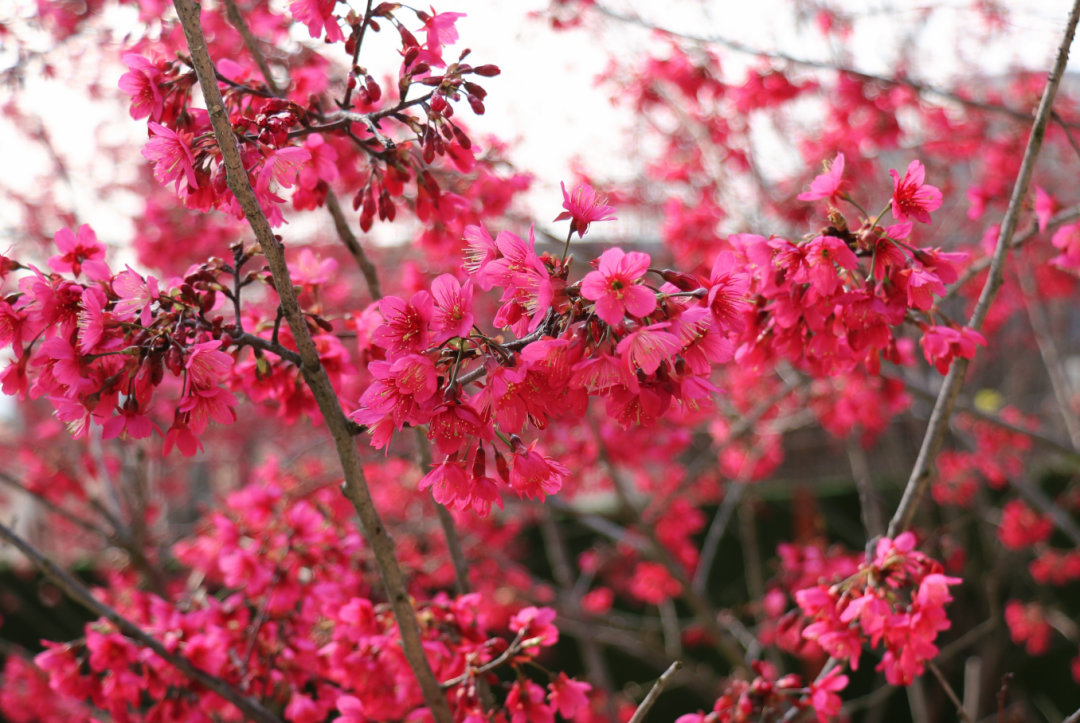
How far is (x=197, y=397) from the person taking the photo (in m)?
1.29

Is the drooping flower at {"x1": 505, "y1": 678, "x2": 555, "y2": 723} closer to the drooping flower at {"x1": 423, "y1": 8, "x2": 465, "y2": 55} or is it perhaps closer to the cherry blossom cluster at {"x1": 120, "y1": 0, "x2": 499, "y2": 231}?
the cherry blossom cluster at {"x1": 120, "y1": 0, "x2": 499, "y2": 231}

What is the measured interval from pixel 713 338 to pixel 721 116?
15.2 ft

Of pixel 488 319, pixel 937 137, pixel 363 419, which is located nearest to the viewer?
pixel 363 419

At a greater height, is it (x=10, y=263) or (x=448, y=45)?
(x=448, y=45)

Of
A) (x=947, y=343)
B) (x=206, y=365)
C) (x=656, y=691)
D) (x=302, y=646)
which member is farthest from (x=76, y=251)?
(x=947, y=343)

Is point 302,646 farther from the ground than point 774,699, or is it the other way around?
point 302,646

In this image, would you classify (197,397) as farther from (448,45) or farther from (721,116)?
(721,116)

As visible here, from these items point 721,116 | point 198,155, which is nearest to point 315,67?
point 198,155

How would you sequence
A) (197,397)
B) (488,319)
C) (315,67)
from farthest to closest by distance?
(488,319), (315,67), (197,397)

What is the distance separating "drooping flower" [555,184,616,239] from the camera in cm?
121

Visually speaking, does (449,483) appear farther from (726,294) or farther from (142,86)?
(142,86)

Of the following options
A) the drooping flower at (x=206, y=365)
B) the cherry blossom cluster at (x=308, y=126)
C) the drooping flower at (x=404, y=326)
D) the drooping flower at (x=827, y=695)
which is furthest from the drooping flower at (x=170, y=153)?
the drooping flower at (x=827, y=695)

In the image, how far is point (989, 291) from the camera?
70.6 inches

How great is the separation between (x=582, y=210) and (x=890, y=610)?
1107 mm
